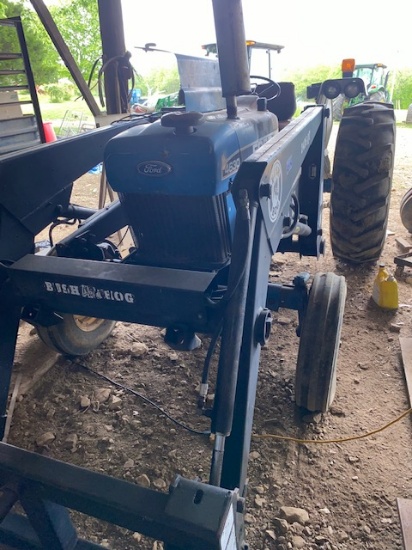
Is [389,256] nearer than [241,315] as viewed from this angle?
No

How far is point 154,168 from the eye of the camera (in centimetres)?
174

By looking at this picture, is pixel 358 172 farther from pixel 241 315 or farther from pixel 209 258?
pixel 241 315

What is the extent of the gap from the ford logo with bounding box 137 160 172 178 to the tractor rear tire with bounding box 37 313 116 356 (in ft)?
3.02

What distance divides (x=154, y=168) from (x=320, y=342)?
103cm

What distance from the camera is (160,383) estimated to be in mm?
2539

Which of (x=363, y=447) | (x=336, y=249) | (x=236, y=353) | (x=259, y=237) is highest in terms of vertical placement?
(x=259, y=237)

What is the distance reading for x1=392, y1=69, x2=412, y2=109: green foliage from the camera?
15.6 metres

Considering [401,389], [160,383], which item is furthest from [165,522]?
[401,389]

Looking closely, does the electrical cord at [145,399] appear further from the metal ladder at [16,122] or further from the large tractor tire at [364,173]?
the metal ladder at [16,122]

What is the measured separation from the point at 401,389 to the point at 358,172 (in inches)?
61.1

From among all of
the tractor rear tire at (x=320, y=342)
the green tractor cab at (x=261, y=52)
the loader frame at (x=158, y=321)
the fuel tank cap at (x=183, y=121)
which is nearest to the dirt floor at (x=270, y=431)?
the tractor rear tire at (x=320, y=342)

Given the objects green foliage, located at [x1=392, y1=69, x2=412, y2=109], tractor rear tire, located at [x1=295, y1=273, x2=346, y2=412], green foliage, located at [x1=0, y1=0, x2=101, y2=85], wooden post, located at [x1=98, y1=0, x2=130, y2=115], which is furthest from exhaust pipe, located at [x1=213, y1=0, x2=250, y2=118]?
green foliage, located at [x1=392, y1=69, x2=412, y2=109]

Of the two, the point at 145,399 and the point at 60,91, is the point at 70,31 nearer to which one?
the point at 60,91

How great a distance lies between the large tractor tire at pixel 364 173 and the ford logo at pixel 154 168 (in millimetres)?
2000
